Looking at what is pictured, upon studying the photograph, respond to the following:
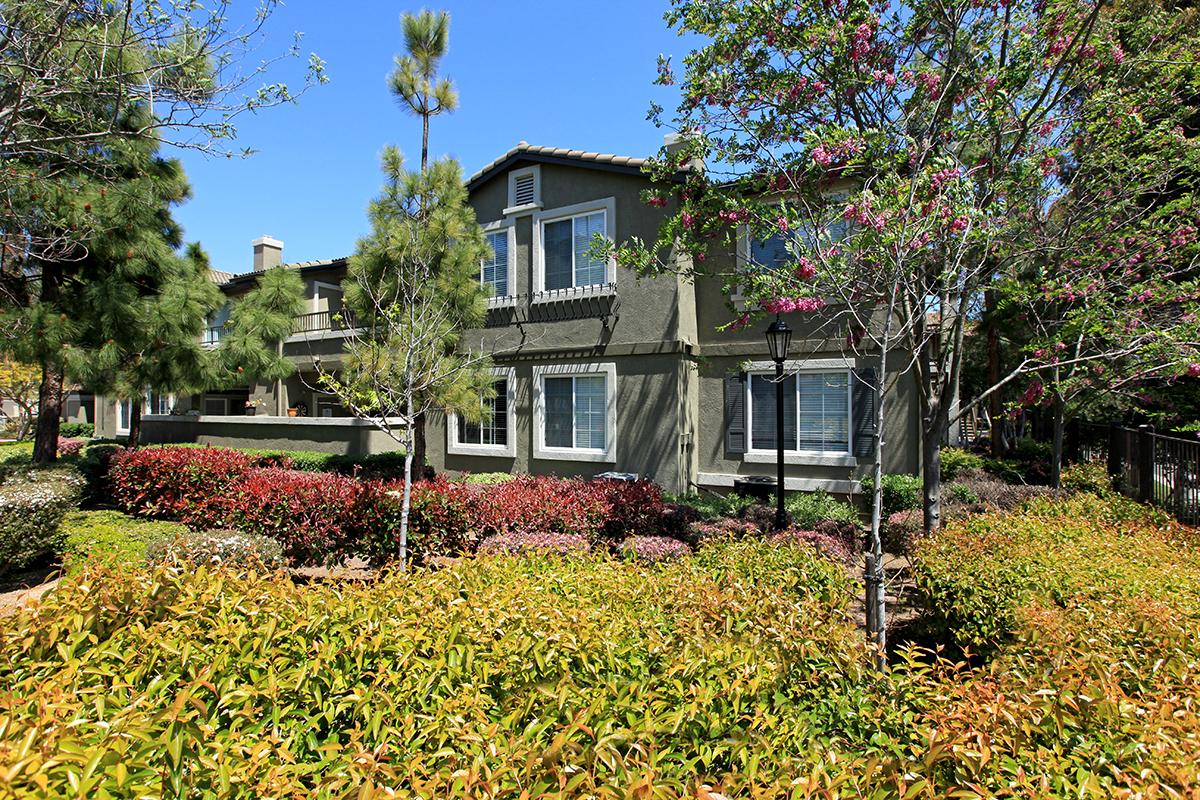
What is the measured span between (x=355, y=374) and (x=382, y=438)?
6613 mm

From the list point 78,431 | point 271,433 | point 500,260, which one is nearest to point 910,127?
point 500,260

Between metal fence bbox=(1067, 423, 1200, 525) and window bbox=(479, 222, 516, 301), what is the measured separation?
12855 mm

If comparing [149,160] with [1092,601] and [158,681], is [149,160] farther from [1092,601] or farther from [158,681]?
[1092,601]

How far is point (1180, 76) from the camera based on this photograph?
8.19m

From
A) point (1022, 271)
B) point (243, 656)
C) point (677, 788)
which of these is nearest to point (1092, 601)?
point (677, 788)

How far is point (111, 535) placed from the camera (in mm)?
8016

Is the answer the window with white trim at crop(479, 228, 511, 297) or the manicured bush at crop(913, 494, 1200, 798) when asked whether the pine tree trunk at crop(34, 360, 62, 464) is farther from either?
the manicured bush at crop(913, 494, 1200, 798)

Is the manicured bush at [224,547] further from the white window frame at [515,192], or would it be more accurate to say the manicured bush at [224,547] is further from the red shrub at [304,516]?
the white window frame at [515,192]

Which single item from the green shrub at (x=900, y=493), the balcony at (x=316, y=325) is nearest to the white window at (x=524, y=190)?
the balcony at (x=316, y=325)

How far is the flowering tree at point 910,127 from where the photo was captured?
694 cm

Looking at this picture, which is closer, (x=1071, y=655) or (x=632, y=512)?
(x=1071, y=655)

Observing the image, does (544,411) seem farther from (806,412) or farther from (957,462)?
(957,462)

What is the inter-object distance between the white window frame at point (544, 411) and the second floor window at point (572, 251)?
1.95m

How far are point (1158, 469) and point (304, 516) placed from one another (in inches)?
506
